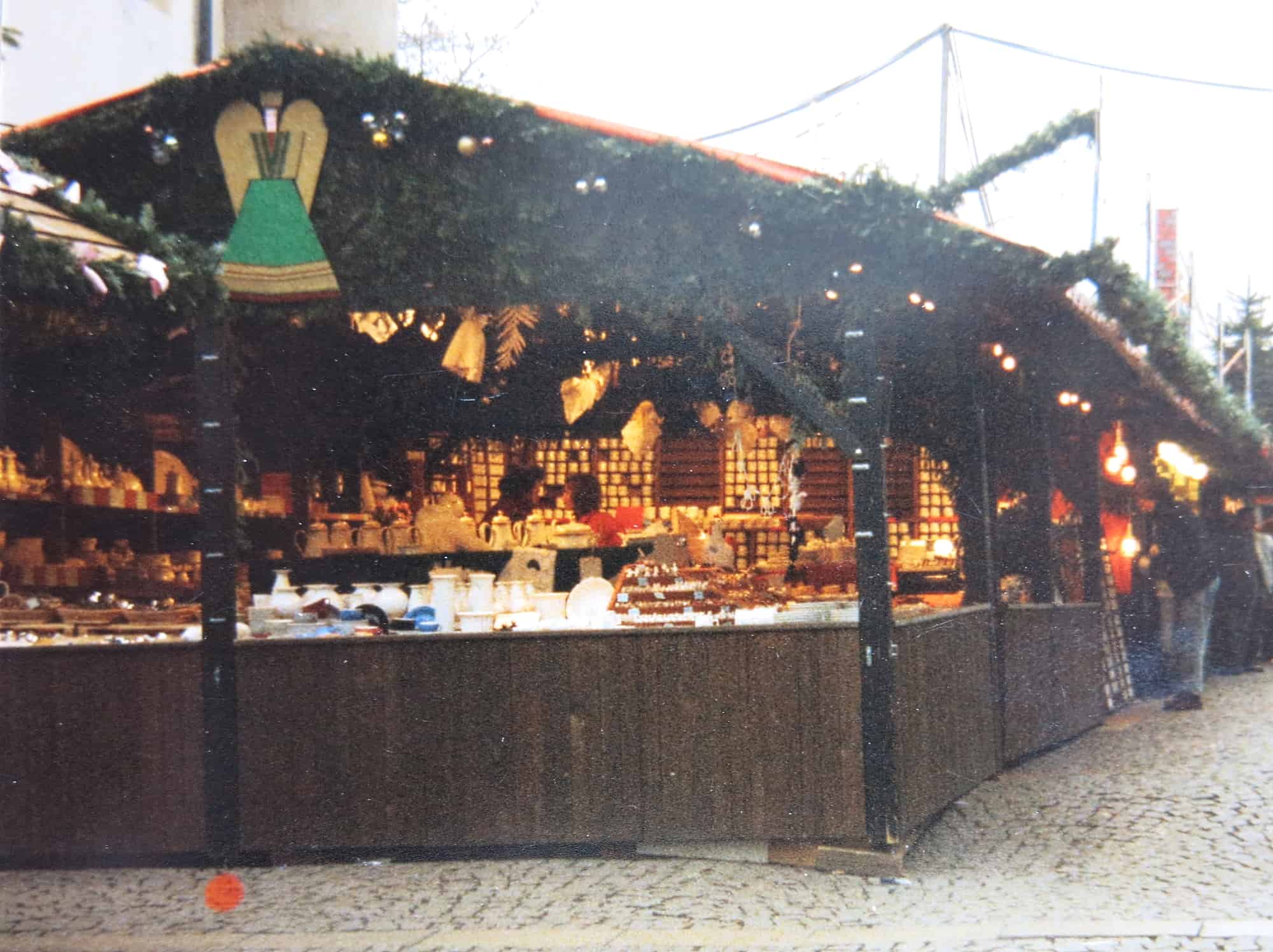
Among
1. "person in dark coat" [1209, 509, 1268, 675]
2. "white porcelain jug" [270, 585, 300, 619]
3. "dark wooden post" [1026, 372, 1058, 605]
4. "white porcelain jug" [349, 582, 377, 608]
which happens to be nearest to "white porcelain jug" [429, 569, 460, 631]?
"white porcelain jug" [349, 582, 377, 608]

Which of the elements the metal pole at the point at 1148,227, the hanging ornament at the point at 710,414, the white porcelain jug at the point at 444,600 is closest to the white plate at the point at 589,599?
the white porcelain jug at the point at 444,600

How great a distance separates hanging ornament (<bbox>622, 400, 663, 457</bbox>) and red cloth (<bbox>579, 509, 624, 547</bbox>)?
87cm

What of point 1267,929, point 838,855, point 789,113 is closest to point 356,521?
point 789,113

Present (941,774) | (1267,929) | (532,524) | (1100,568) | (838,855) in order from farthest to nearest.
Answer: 1. (1100,568)
2. (532,524)
3. (941,774)
4. (838,855)
5. (1267,929)

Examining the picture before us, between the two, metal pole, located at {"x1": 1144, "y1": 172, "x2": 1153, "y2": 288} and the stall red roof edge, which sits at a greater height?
metal pole, located at {"x1": 1144, "y1": 172, "x2": 1153, "y2": 288}

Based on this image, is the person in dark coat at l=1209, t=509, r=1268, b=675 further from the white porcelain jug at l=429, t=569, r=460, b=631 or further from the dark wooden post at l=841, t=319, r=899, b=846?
the white porcelain jug at l=429, t=569, r=460, b=631

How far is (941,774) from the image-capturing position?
26.3 ft

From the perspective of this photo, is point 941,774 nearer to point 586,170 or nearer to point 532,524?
point 586,170

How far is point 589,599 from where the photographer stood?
27.8ft

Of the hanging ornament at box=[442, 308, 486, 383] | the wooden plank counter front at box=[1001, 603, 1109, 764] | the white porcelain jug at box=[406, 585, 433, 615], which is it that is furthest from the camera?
the wooden plank counter front at box=[1001, 603, 1109, 764]

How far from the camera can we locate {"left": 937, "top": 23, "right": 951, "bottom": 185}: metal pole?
1069 centimetres

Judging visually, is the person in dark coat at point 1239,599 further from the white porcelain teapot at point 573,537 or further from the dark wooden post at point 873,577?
the dark wooden post at point 873,577

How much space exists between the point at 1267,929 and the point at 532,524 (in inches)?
288

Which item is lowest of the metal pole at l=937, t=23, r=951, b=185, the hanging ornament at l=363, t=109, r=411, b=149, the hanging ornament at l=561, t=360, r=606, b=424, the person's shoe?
the person's shoe
